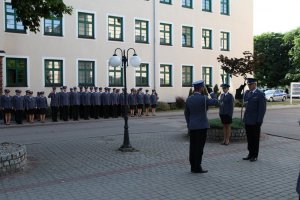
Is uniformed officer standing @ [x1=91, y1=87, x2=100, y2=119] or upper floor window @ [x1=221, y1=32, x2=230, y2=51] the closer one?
uniformed officer standing @ [x1=91, y1=87, x2=100, y2=119]

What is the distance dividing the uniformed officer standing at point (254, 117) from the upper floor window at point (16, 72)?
18.2m

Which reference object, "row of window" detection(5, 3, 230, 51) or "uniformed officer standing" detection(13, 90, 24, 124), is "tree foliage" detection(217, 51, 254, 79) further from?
"row of window" detection(5, 3, 230, 51)

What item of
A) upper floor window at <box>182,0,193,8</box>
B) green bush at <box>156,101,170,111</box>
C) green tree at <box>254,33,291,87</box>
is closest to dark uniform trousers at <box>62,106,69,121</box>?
green bush at <box>156,101,170,111</box>

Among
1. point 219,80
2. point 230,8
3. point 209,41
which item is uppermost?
point 230,8

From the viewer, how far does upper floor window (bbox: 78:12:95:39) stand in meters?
27.4

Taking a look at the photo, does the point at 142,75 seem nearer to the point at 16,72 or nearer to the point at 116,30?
the point at 116,30

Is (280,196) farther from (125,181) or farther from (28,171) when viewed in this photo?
(28,171)

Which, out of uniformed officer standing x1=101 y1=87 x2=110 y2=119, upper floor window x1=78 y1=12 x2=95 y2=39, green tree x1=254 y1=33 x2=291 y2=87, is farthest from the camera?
green tree x1=254 y1=33 x2=291 y2=87

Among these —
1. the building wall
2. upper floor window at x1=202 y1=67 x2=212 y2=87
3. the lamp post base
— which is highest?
the building wall

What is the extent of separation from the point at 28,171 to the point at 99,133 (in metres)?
7.25

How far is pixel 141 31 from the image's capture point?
30.8 meters

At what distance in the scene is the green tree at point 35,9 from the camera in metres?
10.6

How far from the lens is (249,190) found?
709 centimetres

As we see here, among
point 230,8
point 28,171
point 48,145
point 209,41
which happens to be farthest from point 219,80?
point 28,171
